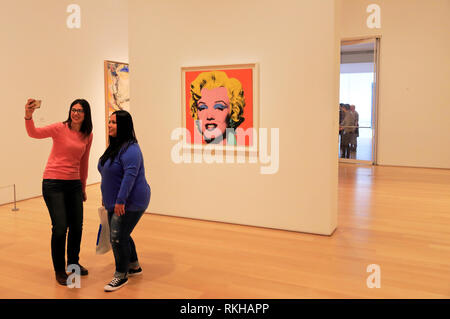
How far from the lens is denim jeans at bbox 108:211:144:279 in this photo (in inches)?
145

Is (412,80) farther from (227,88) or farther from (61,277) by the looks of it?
(61,277)

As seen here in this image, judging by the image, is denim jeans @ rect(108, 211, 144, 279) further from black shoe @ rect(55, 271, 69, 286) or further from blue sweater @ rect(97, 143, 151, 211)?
black shoe @ rect(55, 271, 69, 286)

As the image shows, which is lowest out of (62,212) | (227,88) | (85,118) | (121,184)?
(62,212)

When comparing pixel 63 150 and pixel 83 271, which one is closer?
pixel 63 150

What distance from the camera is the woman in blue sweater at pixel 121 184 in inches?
140

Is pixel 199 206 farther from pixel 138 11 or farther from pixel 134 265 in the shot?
pixel 138 11

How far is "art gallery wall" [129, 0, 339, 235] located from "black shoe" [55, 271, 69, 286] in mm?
2357

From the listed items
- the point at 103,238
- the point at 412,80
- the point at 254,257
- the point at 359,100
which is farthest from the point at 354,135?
the point at 103,238

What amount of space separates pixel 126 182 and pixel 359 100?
30.2ft

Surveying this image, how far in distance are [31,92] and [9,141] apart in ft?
2.82

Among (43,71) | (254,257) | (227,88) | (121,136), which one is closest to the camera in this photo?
(121,136)

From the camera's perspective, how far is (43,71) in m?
7.43

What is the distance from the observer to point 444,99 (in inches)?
412

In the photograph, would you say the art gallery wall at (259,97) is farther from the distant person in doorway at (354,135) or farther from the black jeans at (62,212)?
the distant person in doorway at (354,135)
